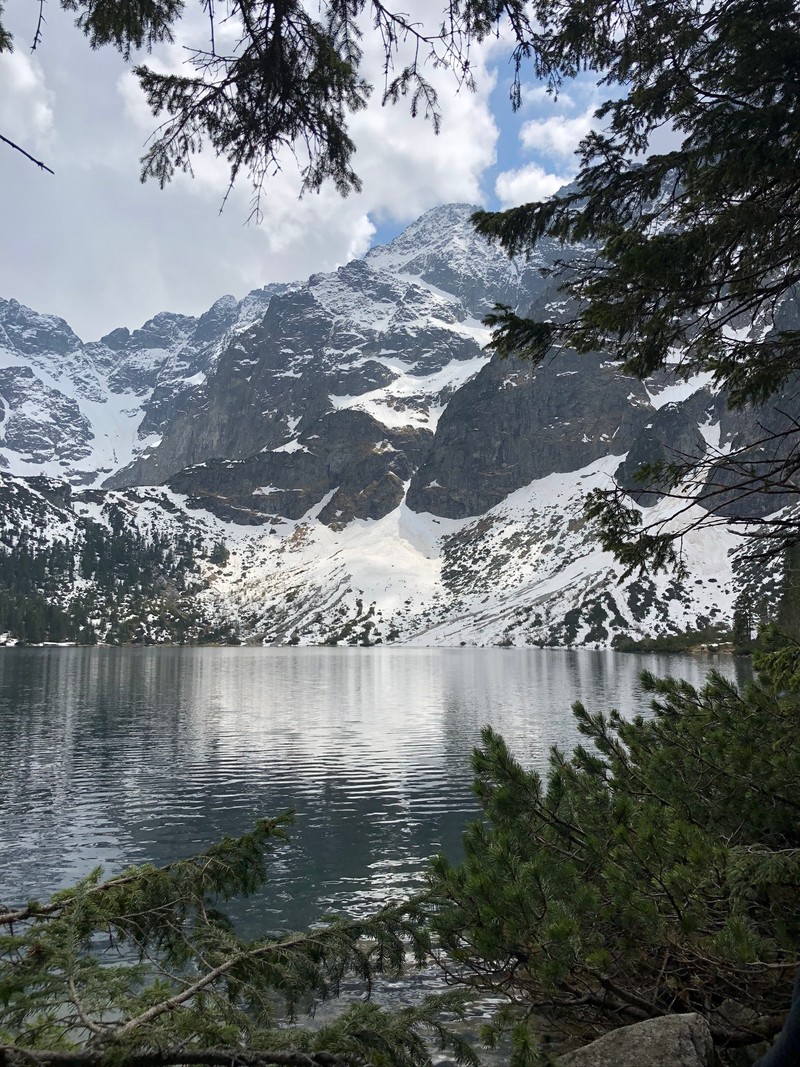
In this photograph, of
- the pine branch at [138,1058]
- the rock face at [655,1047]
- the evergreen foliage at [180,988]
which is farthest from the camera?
the rock face at [655,1047]

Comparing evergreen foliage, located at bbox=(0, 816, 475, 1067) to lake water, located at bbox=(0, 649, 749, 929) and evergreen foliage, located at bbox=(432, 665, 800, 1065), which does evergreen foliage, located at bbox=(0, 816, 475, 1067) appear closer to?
evergreen foliage, located at bbox=(432, 665, 800, 1065)

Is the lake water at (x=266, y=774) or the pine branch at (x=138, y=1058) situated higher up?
the pine branch at (x=138, y=1058)

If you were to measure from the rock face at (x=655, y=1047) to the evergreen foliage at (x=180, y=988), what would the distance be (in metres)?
1.03

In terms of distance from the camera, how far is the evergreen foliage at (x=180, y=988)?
14.5 ft

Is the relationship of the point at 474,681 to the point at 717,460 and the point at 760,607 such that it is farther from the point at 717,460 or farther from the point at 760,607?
the point at 717,460

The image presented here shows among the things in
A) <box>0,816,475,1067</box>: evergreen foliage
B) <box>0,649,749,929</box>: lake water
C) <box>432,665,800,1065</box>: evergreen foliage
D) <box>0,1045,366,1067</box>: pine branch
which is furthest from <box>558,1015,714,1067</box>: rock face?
<box>0,649,749,929</box>: lake water

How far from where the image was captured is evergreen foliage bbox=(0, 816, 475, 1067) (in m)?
4.42

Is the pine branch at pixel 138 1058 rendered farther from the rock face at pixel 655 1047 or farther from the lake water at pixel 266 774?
the lake water at pixel 266 774

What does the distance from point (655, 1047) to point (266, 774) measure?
3194cm

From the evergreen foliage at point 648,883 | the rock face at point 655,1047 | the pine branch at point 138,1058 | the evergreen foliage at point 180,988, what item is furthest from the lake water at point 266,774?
the pine branch at point 138,1058

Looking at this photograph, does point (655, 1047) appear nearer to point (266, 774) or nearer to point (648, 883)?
point (648, 883)

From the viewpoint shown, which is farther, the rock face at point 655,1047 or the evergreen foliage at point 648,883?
the evergreen foliage at point 648,883

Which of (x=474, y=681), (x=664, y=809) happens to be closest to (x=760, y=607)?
(x=474, y=681)

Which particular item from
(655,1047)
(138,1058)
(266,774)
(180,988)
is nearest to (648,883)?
(655,1047)
